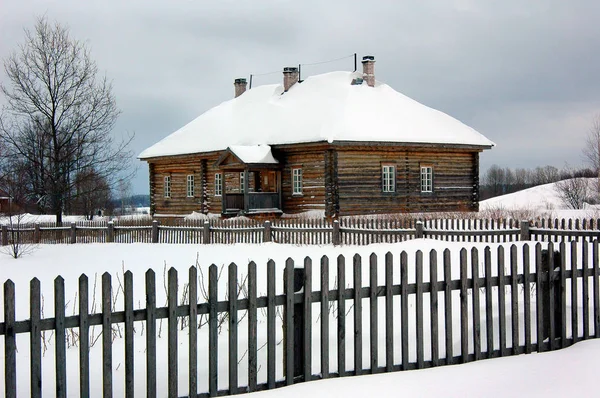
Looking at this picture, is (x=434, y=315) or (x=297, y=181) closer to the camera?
(x=434, y=315)

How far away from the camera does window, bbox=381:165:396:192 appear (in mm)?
31625

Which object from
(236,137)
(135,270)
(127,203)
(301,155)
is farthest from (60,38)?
(127,203)

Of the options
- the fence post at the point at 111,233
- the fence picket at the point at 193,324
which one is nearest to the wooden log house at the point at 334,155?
the fence post at the point at 111,233

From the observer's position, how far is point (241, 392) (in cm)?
552

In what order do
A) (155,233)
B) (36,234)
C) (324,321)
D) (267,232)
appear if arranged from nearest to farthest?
(324,321)
(267,232)
(155,233)
(36,234)

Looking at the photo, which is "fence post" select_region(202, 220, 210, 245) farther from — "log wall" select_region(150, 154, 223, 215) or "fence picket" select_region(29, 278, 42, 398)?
"fence picket" select_region(29, 278, 42, 398)

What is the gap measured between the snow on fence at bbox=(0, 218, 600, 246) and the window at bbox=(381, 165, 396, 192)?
28.1ft

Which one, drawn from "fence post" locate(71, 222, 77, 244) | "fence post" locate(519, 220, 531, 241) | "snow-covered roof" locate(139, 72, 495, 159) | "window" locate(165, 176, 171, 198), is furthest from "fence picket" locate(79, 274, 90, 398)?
"window" locate(165, 176, 171, 198)

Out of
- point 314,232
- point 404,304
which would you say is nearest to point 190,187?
point 314,232

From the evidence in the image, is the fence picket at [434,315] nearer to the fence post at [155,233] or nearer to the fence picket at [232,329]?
the fence picket at [232,329]

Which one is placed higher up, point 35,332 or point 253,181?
point 253,181

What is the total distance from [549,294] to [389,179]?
24.8 meters

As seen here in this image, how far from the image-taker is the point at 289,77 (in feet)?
127

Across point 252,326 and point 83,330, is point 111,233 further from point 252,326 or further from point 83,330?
point 83,330
